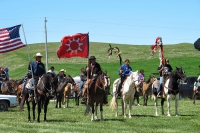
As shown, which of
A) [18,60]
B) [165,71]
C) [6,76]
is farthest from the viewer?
[18,60]

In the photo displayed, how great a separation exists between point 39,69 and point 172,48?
238 ft

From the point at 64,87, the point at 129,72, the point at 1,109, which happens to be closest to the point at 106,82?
the point at 129,72

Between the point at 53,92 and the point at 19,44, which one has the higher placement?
the point at 19,44

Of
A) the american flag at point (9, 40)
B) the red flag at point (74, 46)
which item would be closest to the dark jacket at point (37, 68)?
the red flag at point (74, 46)

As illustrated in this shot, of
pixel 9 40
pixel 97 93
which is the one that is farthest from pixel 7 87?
pixel 97 93

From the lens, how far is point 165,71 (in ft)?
77.1

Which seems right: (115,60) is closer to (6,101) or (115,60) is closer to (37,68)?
(6,101)

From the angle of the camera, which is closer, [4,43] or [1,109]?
[4,43]

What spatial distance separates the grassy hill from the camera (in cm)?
6875

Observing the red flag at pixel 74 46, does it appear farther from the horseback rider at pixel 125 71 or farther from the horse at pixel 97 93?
the horse at pixel 97 93

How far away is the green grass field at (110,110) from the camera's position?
1741 cm

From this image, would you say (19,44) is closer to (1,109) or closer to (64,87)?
(1,109)

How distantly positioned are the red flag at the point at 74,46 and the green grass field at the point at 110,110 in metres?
2.75

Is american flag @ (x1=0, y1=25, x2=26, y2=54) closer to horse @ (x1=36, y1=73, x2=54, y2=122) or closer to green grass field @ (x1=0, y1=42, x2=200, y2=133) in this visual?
horse @ (x1=36, y1=73, x2=54, y2=122)
